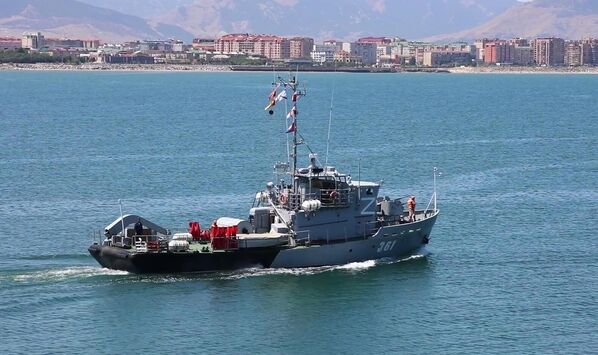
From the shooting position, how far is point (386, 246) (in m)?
50.7

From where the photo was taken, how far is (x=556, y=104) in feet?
502

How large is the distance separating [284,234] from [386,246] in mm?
4436

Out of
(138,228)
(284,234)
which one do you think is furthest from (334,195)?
(138,228)

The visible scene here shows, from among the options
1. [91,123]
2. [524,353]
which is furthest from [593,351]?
[91,123]

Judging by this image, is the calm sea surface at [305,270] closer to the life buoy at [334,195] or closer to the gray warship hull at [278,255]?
the gray warship hull at [278,255]

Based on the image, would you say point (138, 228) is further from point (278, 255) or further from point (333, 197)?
point (333, 197)

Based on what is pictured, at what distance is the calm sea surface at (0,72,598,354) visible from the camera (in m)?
40.6

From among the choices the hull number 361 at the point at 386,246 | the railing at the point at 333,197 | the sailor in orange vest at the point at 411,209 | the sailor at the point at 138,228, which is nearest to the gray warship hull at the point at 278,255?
the hull number 361 at the point at 386,246

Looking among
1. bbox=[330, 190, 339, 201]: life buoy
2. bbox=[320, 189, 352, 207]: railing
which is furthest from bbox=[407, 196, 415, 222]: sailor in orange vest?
bbox=[330, 190, 339, 201]: life buoy

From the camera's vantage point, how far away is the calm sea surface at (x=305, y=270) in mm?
40594

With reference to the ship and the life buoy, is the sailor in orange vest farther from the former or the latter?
the life buoy

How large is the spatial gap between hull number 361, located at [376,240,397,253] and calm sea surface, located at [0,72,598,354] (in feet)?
2.44

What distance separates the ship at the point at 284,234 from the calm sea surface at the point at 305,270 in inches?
23.0

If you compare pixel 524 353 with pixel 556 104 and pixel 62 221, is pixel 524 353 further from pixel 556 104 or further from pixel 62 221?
pixel 556 104
